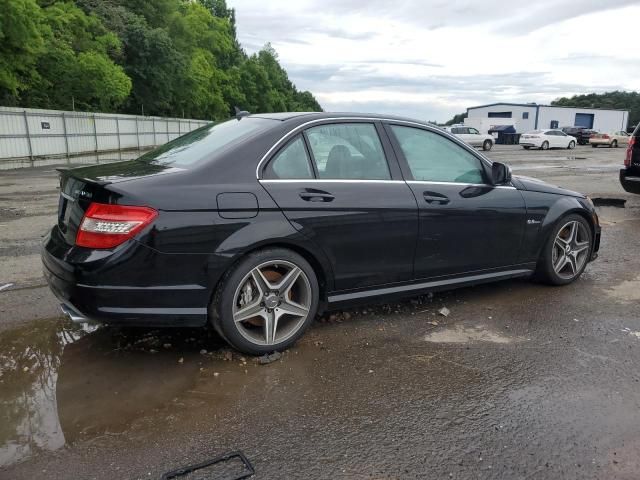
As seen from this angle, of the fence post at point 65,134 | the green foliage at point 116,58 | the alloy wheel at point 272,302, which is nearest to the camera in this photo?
the alloy wheel at point 272,302

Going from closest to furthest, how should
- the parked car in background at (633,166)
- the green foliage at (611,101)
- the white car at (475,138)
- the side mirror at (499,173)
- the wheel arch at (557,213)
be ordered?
the side mirror at (499,173), the wheel arch at (557,213), the parked car in background at (633,166), the white car at (475,138), the green foliage at (611,101)

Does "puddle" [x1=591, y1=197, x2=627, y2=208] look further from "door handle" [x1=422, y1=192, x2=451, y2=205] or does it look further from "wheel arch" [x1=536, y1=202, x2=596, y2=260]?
"door handle" [x1=422, y1=192, x2=451, y2=205]

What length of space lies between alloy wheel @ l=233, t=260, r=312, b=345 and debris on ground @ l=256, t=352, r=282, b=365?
87 mm

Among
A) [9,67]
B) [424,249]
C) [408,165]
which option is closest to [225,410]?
[424,249]

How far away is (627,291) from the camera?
205 inches

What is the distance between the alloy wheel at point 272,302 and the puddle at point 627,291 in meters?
3.11

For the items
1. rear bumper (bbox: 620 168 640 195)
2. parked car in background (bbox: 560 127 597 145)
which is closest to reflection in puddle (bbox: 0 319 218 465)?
rear bumper (bbox: 620 168 640 195)

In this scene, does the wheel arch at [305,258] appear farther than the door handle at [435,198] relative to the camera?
No

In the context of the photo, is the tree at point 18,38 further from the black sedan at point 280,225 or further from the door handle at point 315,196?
the door handle at point 315,196

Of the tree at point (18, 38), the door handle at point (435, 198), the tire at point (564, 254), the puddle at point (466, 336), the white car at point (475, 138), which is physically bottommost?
the white car at point (475, 138)

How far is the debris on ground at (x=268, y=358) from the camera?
3590 millimetres

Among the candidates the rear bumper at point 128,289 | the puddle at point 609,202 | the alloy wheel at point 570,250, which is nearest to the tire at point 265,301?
the rear bumper at point 128,289

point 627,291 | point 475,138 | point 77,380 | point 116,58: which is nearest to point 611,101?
point 475,138

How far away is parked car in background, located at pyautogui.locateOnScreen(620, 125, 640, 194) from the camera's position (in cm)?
936
